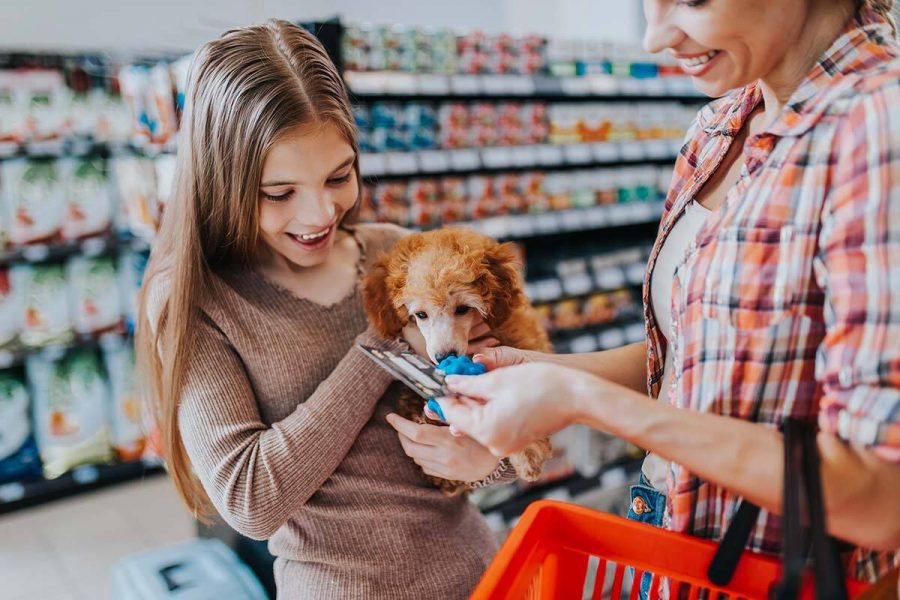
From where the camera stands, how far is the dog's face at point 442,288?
1.49m

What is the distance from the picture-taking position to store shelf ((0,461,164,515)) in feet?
12.2

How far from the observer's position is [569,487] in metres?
3.81

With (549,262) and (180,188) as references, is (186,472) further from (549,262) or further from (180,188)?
(549,262)

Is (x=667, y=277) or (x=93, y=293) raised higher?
(x=667, y=277)

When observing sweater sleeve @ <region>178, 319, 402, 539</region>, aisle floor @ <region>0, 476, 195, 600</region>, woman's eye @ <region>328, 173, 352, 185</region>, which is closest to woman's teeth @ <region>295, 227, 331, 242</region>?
woman's eye @ <region>328, 173, 352, 185</region>

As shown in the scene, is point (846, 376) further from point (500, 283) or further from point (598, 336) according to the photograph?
point (598, 336)

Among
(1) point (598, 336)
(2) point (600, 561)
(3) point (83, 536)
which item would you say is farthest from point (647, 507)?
(3) point (83, 536)

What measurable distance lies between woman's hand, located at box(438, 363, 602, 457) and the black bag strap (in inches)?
9.3

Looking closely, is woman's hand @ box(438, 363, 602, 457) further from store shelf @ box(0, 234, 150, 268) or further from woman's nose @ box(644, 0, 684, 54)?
store shelf @ box(0, 234, 150, 268)

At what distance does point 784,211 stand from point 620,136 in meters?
3.49

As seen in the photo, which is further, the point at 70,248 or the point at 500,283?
the point at 70,248

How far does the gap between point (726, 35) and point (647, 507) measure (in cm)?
81

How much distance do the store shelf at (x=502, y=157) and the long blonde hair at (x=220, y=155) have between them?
152 centimetres

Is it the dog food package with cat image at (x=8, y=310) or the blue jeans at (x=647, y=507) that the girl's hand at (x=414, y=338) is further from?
the dog food package with cat image at (x=8, y=310)
